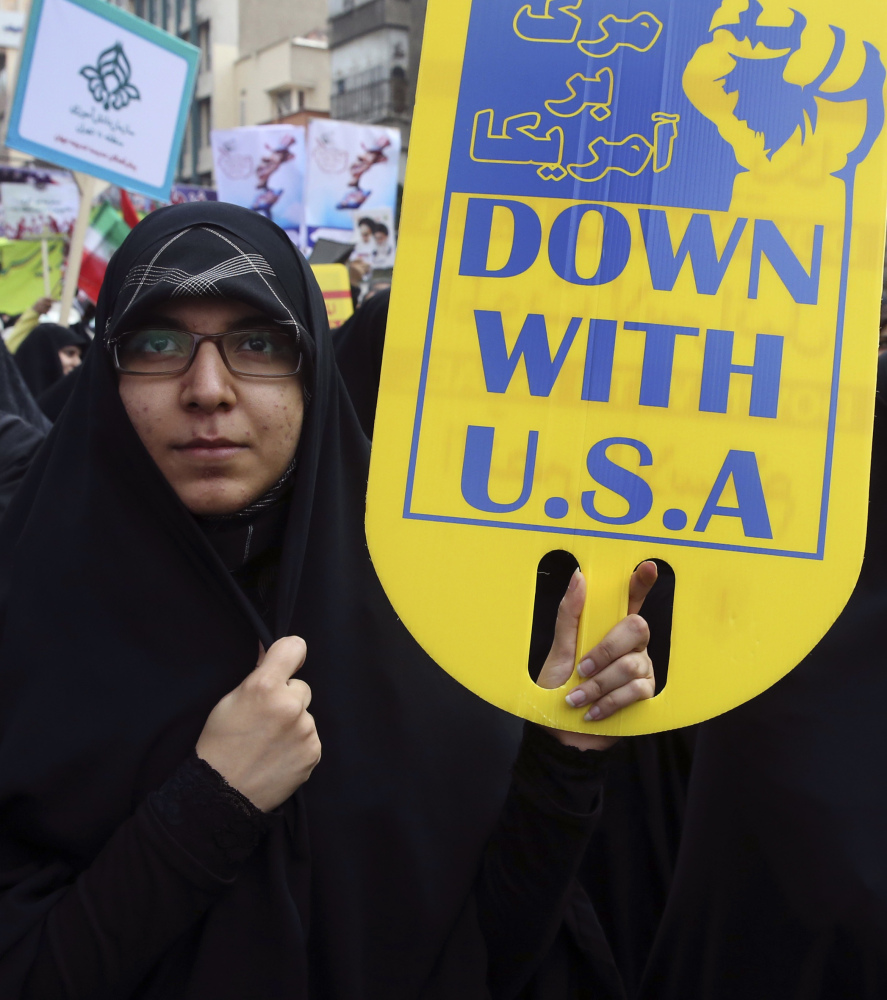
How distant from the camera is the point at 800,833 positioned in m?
1.34

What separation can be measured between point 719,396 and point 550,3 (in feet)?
1.51

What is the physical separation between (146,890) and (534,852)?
42 centimetres

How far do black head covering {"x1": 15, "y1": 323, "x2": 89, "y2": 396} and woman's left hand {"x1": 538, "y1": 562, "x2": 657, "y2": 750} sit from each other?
443 cm

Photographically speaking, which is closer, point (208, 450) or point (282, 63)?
point (208, 450)

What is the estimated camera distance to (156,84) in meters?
4.43

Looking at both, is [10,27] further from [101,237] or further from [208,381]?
[208,381]

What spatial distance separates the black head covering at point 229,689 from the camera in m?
1.15

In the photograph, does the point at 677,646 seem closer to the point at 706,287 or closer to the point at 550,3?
the point at 706,287

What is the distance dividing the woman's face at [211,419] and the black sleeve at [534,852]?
1.44ft

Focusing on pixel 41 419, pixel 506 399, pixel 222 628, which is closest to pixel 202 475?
pixel 222 628

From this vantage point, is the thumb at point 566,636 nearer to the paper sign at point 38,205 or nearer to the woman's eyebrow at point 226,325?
the woman's eyebrow at point 226,325

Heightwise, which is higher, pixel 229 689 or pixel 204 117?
pixel 204 117

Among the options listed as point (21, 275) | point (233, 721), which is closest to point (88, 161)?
point (21, 275)

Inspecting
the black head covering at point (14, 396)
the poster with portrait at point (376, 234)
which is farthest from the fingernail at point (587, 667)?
the poster with portrait at point (376, 234)
